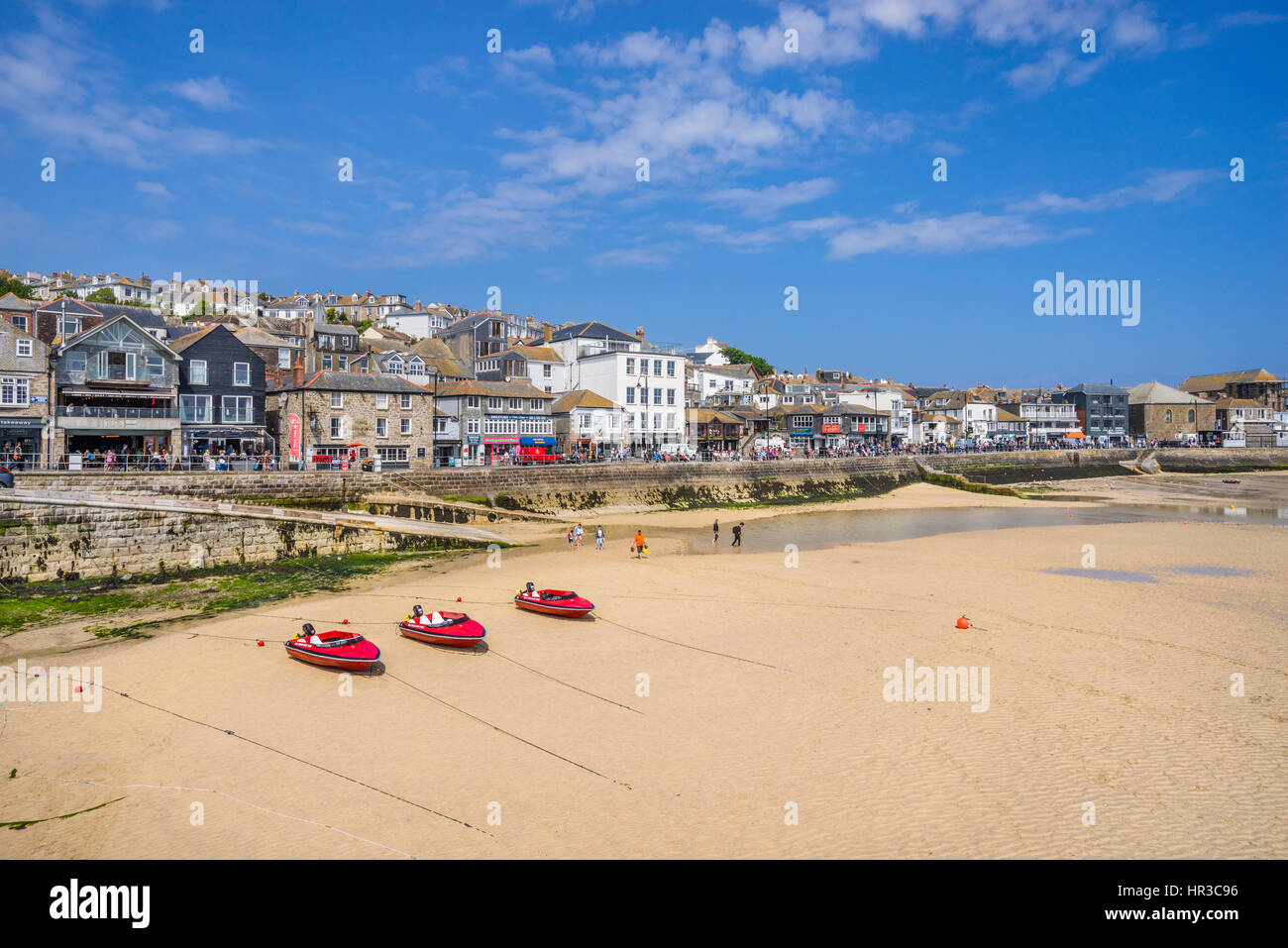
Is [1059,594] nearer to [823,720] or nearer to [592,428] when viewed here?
[823,720]

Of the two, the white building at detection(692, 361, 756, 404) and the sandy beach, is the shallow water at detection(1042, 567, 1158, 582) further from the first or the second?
the white building at detection(692, 361, 756, 404)

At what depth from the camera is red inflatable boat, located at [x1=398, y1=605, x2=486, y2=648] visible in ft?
60.2

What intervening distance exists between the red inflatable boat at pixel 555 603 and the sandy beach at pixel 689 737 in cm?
34

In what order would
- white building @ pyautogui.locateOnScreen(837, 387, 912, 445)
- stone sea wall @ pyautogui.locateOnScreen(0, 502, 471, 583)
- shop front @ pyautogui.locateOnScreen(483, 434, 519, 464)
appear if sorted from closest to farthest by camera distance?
stone sea wall @ pyautogui.locateOnScreen(0, 502, 471, 583) → shop front @ pyautogui.locateOnScreen(483, 434, 519, 464) → white building @ pyautogui.locateOnScreen(837, 387, 912, 445)

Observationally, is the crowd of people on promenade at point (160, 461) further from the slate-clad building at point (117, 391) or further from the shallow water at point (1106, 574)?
the shallow water at point (1106, 574)

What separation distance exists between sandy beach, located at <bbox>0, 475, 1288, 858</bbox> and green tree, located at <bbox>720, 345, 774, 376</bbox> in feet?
372

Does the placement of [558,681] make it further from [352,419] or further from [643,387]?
[643,387]

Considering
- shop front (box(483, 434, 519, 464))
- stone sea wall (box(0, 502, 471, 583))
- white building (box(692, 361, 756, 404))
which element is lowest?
stone sea wall (box(0, 502, 471, 583))

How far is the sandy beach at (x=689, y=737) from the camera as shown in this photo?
10164 millimetres

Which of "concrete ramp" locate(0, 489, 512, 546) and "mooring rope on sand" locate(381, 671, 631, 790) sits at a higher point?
"concrete ramp" locate(0, 489, 512, 546)

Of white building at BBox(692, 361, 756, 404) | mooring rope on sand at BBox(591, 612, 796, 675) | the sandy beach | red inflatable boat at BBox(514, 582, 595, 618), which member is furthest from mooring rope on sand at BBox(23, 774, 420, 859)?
white building at BBox(692, 361, 756, 404)

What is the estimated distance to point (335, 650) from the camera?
1677cm

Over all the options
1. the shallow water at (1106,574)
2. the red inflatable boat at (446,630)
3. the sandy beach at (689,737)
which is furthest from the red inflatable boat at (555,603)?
the shallow water at (1106,574)

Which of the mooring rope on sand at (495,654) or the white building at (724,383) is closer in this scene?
the mooring rope on sand at (495,654)
